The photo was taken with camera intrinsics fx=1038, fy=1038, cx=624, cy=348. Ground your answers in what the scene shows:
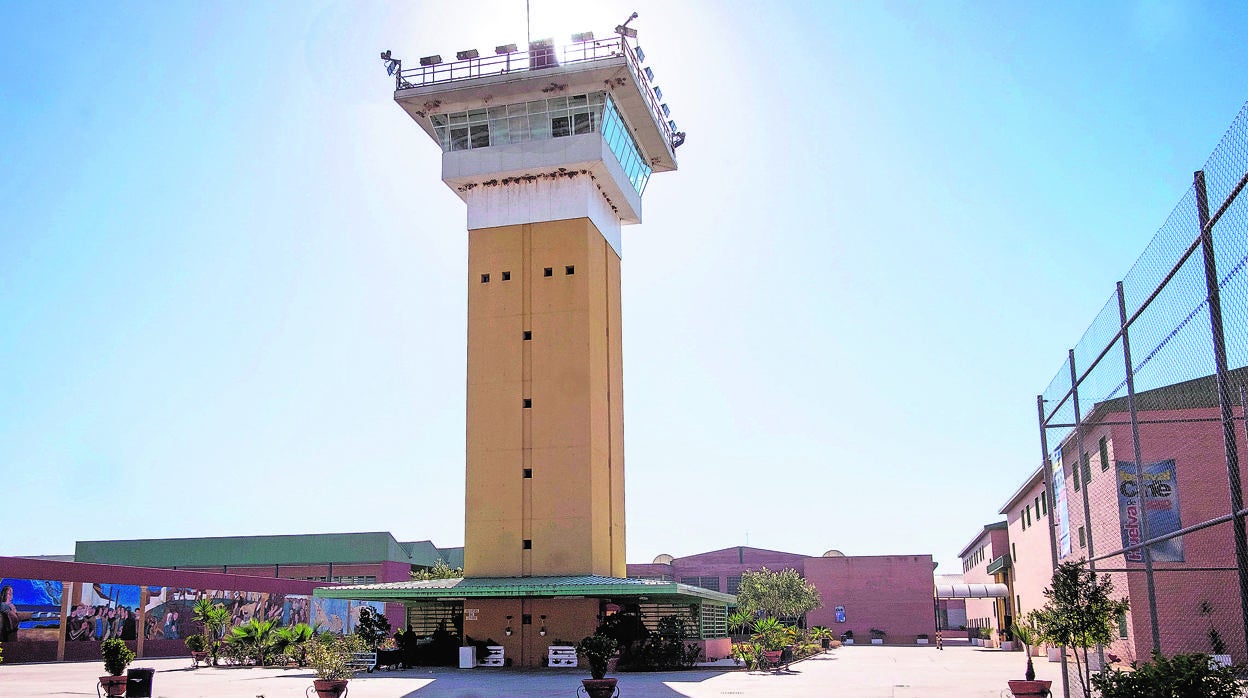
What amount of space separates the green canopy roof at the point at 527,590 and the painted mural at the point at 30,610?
1145cm

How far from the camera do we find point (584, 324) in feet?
140

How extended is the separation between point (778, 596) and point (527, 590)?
116 ft

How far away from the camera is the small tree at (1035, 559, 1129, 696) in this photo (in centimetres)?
1808

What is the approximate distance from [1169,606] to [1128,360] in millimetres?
19872

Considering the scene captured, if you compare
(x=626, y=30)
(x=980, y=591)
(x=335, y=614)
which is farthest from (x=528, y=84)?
(x=980, y=591)

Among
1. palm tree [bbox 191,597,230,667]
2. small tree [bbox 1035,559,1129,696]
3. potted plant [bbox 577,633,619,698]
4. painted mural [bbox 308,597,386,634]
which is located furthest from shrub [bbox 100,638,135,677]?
painted mural [bbox 308,597,386,634]

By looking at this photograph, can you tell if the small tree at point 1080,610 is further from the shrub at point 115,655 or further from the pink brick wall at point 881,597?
the pink brick wall at point 881,597

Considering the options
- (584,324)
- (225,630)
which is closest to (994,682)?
(584,324)

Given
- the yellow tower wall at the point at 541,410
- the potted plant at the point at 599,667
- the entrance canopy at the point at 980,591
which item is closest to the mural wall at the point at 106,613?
A: the yellow tower wall at the point at 541,410

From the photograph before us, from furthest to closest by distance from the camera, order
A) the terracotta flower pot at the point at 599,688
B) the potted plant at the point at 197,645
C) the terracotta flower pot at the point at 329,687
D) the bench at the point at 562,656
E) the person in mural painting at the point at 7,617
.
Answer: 1. the potted plant at the point at 197,645
2. the person in mural painting at the point at 7,617
3. the bench at the point at 562,656
4. the terracotta flower pot at the point at 599,688
5. the terracotta flower pot at the point at 329,687

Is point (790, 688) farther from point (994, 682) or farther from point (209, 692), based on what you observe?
point (209, 692)

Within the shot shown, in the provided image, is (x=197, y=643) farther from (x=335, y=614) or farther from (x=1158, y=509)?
(x=1158, y=509)

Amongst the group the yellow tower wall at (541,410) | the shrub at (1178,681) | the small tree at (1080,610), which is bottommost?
the shrub at (1178,681)

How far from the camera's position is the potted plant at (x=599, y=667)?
2181 centimetres
